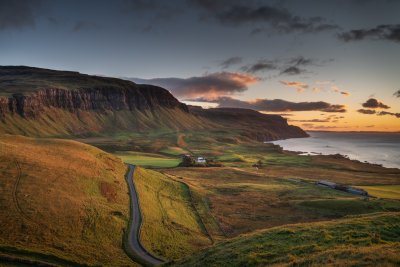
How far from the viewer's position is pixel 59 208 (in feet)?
161

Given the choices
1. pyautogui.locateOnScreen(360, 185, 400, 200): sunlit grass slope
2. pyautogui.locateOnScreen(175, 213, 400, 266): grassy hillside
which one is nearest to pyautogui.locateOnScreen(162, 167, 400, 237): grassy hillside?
pyautogui.locateOnScreen(360, 185, 400, 200): sunlit grass slope

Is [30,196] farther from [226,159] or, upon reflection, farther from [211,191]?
[226,159]

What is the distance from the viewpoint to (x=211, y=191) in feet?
313

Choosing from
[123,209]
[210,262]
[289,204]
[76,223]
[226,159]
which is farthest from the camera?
[226,159]

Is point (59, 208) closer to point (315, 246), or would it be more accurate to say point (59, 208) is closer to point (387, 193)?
point (315, 246)

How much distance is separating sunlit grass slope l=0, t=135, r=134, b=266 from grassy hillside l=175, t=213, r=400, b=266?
15.0m

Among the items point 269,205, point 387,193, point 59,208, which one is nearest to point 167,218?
point 59,208

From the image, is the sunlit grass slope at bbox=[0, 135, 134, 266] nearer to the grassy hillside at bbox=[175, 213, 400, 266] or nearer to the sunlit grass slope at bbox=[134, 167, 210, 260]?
the sunlit grass slope at bbox=[134, 167, 210, 260]

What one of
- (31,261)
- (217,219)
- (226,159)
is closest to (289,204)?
(217,219)

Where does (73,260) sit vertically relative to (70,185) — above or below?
below

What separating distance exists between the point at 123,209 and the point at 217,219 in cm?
2093

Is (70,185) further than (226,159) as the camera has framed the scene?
No

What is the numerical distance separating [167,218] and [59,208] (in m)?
20.4

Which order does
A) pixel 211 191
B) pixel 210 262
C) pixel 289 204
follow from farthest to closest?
pixel 211 191 → pixel 289 204 → pixel 210 262
